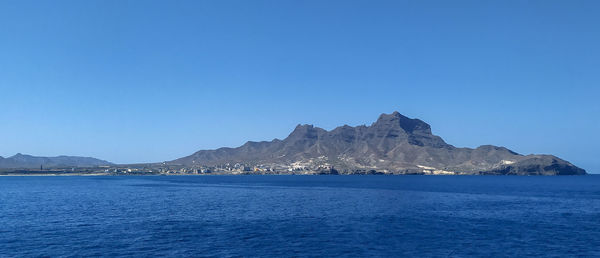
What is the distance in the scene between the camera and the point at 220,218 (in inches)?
3442

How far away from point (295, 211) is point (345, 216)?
1561 cm

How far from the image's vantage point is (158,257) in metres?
52.2

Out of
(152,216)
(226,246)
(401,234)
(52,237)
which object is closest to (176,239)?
(226,246)

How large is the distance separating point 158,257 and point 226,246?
10430 millimetres

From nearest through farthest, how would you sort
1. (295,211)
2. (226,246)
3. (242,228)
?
(226,246), (242,228), (295,211)

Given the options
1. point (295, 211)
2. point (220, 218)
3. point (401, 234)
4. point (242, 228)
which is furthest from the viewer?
point (295, 211)

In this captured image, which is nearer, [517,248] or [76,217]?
[517,248]

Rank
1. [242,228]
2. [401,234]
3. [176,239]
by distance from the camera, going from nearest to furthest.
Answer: [176,239] < [401,234] < [242,228]

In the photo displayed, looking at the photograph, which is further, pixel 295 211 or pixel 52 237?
pixel 295 211

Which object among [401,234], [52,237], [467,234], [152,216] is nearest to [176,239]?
[52,237]

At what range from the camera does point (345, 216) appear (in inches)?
3595

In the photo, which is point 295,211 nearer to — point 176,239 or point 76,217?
point 176,239

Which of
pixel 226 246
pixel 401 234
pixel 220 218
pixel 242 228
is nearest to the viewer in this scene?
pixel 226 246

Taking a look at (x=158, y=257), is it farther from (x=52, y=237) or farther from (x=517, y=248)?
(x=517, y=248)
